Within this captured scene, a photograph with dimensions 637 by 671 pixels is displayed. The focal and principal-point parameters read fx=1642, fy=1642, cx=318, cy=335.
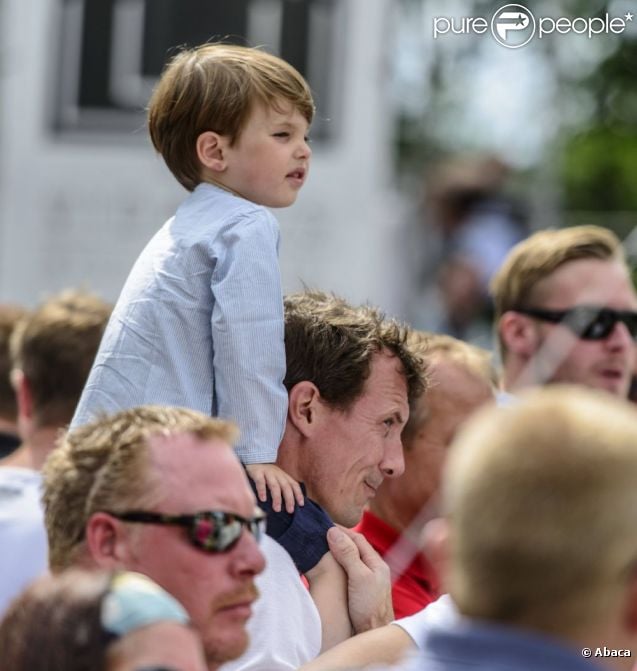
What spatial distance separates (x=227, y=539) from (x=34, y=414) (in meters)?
2.05

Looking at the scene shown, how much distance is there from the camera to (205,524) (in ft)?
9.09

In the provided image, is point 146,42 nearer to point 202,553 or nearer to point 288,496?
point 288,496

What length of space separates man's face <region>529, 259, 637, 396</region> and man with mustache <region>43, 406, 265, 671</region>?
2.60m

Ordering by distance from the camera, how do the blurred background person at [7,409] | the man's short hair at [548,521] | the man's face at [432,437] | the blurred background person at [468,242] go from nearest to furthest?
the man's short hair at [548,521], the man's face at [432,437], the blurred background person at [7,409], the blurred background person at [468,242]

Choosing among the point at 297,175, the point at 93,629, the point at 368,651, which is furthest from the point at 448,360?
the point at 93,629

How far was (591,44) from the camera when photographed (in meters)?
24.0

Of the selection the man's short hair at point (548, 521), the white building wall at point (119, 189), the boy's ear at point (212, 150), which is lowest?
the white building wall at point (119, 189)

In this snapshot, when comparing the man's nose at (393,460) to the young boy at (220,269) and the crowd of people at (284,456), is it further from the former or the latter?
the young boy at (220,269)

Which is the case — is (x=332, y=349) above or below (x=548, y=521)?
below

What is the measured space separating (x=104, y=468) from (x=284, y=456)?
3.15 ft

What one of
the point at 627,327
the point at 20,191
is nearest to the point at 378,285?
the point at 20,191

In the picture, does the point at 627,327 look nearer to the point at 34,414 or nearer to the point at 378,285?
the point at 34,414

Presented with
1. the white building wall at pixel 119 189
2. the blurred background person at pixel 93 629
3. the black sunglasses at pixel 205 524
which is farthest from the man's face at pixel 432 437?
the white building wall at pixel 119 189

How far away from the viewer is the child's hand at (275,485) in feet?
11.4
